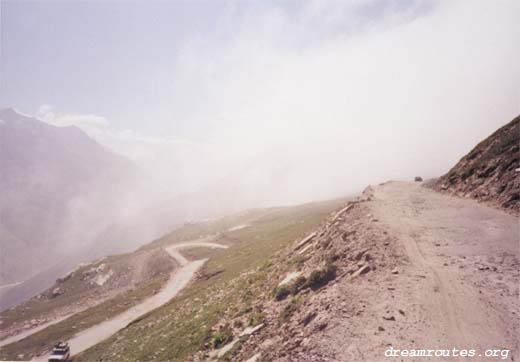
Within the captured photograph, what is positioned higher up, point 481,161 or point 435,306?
point 481,161

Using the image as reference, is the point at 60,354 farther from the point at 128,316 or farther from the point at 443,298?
the point at 443,298

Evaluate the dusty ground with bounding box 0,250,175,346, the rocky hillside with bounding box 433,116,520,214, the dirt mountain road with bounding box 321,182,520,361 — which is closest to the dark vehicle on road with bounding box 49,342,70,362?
the dusty ground with bounding box 0,250,175,346

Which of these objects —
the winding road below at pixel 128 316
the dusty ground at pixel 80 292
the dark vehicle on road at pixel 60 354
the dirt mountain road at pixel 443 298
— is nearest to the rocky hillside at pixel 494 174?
the dirt mountain road at pixel 443 298

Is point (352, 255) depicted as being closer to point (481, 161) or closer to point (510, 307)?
point (510, 307)

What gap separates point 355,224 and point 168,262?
2823 inches

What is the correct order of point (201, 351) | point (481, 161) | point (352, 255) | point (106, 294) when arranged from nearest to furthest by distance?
point (201, 351) < point (352, 255) < point (481, 161) < point (106, 294)

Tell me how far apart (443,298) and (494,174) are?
24062 mm

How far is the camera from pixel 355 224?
22.0m

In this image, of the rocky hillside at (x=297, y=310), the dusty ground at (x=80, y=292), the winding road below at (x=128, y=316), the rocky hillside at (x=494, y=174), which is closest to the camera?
the rocky hillside at (x=297, y=310)

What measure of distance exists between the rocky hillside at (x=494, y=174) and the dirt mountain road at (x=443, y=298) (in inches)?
190

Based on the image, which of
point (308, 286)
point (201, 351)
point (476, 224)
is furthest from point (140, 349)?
point (476, 224)

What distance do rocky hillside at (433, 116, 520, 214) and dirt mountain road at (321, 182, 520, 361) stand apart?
4.82 meters

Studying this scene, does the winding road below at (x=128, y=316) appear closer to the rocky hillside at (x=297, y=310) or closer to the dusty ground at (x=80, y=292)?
the dusty ground at (x=80, y=292)

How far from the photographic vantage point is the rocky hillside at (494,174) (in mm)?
23016
